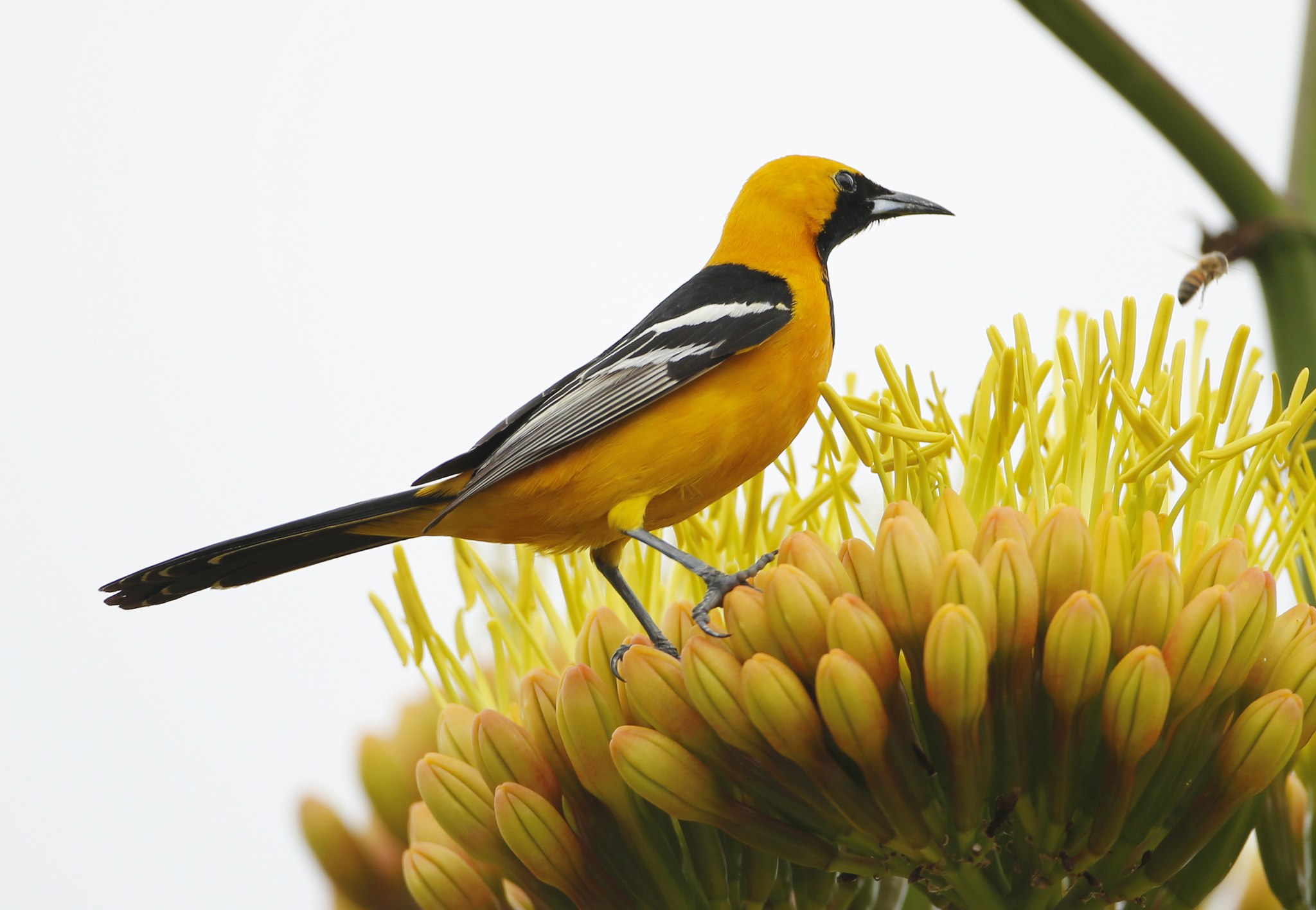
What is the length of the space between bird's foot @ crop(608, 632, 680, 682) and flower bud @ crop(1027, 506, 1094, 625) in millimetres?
739

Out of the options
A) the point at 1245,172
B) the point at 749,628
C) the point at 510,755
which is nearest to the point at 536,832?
the point at 510,755

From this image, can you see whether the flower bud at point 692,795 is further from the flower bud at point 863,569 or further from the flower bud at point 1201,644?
the flower bud at point 1201,644

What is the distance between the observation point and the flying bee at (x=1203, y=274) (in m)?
3.69

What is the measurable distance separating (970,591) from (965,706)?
0.66ft

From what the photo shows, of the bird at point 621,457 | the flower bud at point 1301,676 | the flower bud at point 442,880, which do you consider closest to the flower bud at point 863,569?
the bird at point 621,457

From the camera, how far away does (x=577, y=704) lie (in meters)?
2.65

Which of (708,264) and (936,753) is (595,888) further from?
(708,264)

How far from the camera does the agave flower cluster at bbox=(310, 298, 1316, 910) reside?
93.0 inches

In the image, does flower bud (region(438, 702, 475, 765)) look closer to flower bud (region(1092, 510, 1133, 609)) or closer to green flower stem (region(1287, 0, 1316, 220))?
flower bud (region(1092, 510, 1133, 609))

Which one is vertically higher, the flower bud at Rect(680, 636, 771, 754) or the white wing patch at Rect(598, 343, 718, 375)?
the white wing patch at Rect(598, 343, 718, 375)

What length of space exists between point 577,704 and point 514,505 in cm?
104

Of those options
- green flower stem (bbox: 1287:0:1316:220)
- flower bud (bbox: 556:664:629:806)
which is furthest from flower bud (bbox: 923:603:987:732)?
green flower stem (bbox: 1287:0:1316:220)

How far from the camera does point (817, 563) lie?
247 cm

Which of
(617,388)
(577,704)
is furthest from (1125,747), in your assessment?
(617,388)
